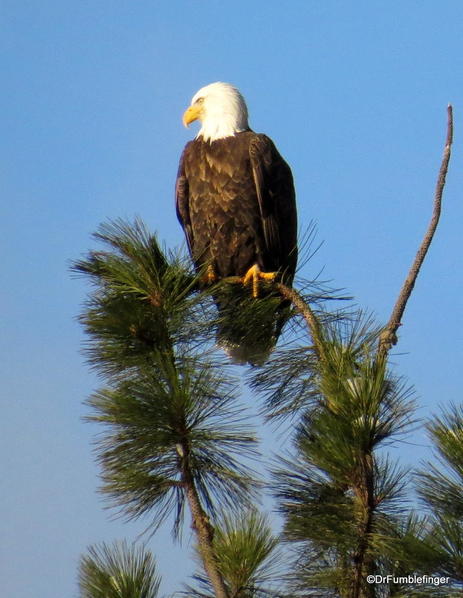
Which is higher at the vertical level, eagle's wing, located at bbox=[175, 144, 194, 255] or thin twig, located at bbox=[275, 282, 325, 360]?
eagle's wing, located at bbox=[175, 144, 194, 255]

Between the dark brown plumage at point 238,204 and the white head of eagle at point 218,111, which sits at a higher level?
the white head of eagle at point 218,111

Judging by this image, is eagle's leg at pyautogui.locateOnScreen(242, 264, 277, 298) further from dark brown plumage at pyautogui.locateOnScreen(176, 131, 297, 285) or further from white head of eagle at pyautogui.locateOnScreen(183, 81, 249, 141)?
white head of eagle at pyautogui.locateOnScreen(183, 81, 249, 141)

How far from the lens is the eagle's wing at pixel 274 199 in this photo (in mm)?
5555

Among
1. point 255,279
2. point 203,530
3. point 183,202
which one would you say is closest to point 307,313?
point 255,279

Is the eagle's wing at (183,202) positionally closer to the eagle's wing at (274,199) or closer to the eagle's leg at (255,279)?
the eagle's wing at (274,199)

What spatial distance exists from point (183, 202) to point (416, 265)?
2.66m

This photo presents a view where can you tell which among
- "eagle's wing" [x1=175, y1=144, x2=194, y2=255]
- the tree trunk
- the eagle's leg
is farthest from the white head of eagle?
the tree trunk

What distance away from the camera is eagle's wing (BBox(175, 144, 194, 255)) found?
5.77 meters

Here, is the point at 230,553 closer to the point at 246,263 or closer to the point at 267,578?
the point at 267,578

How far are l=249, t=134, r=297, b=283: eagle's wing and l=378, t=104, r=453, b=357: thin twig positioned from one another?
81.8 inches

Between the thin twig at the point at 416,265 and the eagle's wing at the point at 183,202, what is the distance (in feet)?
8.25

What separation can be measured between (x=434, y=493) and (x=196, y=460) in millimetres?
667

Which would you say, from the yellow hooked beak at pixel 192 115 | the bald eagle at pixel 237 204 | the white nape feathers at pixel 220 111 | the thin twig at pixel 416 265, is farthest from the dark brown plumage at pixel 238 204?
the thin twig at pixel 416 265

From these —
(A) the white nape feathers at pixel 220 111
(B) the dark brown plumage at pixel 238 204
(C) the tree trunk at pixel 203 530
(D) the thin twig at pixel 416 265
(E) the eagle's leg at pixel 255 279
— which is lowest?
(C) the tree trunk at pixel 203 530
